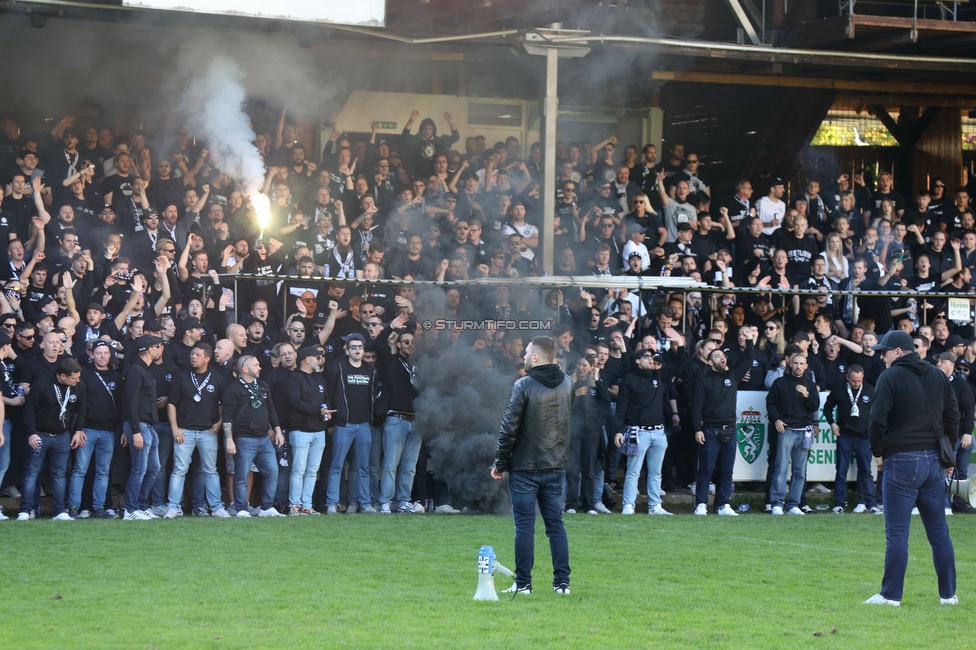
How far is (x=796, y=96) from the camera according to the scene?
18531 mm

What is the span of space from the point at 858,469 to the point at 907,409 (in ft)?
22.7

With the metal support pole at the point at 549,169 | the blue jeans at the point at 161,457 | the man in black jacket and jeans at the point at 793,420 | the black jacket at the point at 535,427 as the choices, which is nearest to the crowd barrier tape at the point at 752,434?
the man in black jacket and jeans at the point at 793,420

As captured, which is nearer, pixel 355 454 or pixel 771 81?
pixel 355 454

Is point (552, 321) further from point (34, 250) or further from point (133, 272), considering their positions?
point (34, 250)

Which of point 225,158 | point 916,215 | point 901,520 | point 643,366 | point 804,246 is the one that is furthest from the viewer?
point 916,215

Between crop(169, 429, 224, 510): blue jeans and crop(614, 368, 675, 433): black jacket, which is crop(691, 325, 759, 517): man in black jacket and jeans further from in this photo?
crop(169, 429, 224, 510): blue jeans

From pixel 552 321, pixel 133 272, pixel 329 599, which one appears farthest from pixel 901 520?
pixel 133 272

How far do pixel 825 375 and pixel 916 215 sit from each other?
4.64 meters

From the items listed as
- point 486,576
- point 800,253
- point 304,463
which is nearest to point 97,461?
point 304,463

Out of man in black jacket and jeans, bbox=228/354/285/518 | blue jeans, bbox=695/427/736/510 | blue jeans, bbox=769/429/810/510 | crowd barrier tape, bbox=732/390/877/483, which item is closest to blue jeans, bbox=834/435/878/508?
crowd barrier tape, bbox=732/390/877/483

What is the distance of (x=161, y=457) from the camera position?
12.1 metres

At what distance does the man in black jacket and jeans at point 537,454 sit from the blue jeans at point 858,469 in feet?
24.1

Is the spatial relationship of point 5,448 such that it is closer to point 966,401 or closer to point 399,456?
point 399,456

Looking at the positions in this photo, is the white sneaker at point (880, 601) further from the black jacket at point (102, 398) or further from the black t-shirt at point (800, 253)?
the black t-shirt at point (800, 253)
